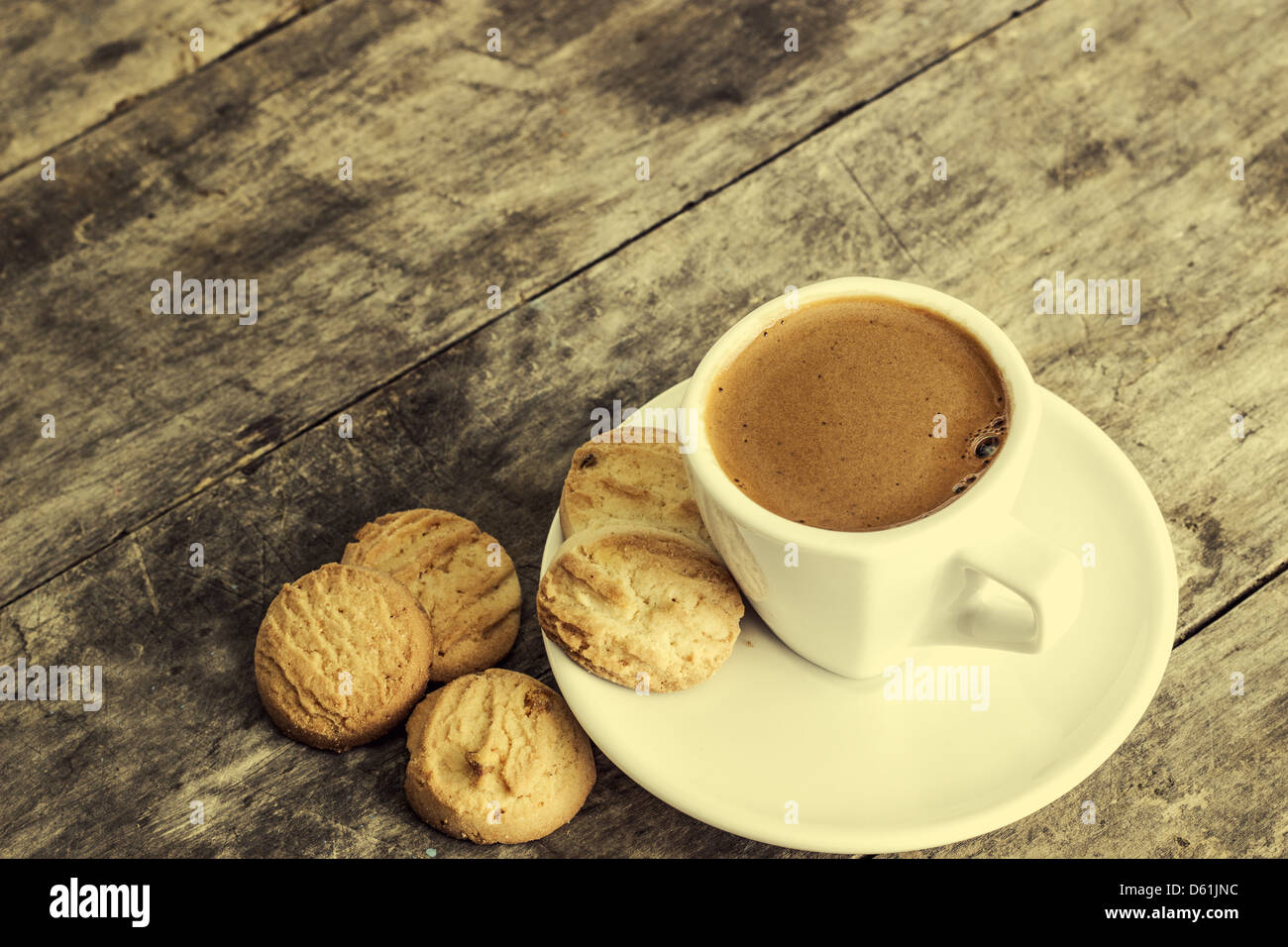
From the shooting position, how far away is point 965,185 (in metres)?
1.83

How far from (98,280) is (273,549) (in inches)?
24.2

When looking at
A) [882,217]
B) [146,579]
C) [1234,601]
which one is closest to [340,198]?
[146,579]

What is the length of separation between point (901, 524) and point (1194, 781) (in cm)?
58

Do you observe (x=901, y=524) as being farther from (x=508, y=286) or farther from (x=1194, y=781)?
(x=508, y=286)

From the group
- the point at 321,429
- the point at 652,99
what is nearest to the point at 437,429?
the point at 321,429

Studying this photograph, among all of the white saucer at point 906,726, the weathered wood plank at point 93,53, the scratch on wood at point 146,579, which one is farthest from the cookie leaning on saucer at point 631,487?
the weathered wood plank at point 93,53

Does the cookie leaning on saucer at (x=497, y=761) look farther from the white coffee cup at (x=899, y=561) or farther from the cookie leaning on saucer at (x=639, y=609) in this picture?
the white coffee cup at (x=899, y=561)

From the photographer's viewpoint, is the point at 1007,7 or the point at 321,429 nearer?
the point at 321,429

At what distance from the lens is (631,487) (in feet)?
4.28

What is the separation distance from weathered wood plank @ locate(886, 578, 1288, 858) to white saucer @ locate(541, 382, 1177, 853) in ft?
0.74

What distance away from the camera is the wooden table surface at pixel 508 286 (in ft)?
4.61

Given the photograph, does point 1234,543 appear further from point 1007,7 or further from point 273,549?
point 273,549

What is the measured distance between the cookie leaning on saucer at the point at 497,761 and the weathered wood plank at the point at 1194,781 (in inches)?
17.2
